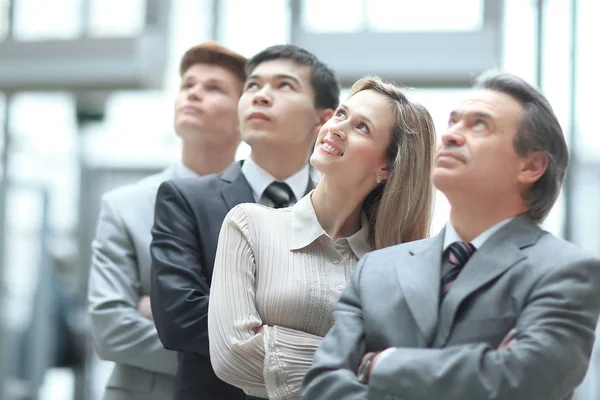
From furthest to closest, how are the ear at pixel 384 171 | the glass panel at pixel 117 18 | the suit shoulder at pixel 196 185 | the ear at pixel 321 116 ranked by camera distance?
1. the glass panel at pixel 117 18
2. the ear at pixel 321 116
3. the suit shoulder at pixel 196 185
4. the ear at pixel 384 171

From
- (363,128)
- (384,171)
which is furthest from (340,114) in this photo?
(384,171)

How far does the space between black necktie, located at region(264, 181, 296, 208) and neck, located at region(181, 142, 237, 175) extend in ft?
2.09

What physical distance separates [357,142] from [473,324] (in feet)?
2.56

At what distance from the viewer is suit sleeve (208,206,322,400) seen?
2.68 m

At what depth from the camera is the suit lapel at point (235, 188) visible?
336 cm

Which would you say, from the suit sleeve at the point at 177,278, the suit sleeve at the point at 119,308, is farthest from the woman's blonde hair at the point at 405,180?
the suit sleeve at the point at 119,308

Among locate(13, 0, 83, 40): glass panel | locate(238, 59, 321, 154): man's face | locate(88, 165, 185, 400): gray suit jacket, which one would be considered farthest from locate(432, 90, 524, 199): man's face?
locate(13, 0, 83, 40): glass panel

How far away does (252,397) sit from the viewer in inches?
115

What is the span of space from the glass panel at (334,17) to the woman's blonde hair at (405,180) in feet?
16.3

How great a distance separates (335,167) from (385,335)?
64cm

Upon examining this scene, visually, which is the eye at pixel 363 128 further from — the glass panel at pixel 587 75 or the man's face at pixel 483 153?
the glass panel at pixel 587 75

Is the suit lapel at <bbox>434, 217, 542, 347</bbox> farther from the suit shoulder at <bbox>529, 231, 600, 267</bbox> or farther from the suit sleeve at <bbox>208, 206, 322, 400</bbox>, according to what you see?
the suit sleeve at <bbox>208, 206, 322, 400</bbox>

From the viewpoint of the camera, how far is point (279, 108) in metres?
3.59

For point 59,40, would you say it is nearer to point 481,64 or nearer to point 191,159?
point 481,64
